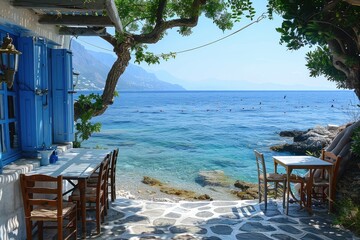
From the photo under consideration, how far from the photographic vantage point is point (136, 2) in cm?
784

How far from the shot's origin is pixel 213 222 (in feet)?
17.0

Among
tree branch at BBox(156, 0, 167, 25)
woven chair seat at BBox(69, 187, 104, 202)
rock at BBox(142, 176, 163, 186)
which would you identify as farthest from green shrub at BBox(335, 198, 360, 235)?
rock at BBox(142, 176, 163, 186)

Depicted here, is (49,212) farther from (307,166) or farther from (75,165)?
(307,166)

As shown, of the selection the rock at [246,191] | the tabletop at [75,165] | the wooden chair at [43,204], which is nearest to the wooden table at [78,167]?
the tabletop at [75,165]

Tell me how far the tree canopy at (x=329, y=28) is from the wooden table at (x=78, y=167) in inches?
145

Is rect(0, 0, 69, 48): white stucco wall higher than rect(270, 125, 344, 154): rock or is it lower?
higher

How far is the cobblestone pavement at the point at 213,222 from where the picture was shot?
4.58 metres

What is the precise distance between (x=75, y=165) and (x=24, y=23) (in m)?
2.14

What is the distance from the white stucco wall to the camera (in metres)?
4.00

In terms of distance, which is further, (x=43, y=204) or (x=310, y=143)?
(x=310, y=143)

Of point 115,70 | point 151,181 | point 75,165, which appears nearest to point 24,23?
point 75,165

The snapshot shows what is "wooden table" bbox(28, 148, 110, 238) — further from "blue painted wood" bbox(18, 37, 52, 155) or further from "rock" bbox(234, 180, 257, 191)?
"rock" bbox(234, 180, 257, 191)

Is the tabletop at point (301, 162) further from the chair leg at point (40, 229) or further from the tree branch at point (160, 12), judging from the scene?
the tree branch at point (160, 12)

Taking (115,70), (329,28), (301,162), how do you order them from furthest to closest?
(115,70) → (301,162) → (329,28)
